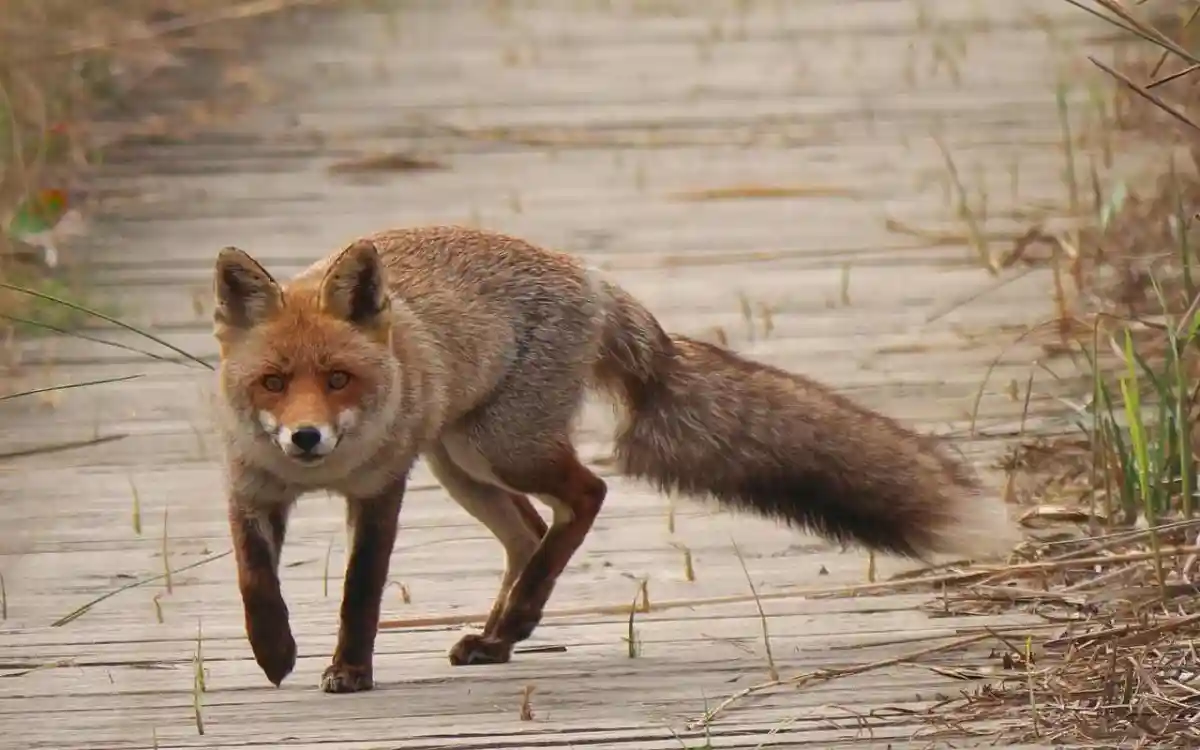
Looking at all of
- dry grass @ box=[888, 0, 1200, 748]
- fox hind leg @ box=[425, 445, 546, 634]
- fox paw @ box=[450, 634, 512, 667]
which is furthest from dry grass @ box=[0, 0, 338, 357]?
dry grass @ box=[888, 0, 1200, 748]

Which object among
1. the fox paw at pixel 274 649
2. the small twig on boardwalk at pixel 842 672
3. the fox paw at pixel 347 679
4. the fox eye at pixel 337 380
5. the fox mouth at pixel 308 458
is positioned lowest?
the fox paw at pixel 347 679

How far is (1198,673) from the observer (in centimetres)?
368

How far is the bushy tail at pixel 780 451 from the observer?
172 inches

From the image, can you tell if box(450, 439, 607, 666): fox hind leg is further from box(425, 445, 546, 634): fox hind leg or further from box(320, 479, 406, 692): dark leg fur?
box(320, 479, 406, 692): dark leg fur

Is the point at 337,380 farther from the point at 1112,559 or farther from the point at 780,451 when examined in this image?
the point at 1112,559

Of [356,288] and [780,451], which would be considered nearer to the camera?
[356,288]

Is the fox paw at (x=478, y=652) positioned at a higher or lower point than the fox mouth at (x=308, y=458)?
lower

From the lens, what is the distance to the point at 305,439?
12.6ft

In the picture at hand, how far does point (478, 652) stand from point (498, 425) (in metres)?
0.48

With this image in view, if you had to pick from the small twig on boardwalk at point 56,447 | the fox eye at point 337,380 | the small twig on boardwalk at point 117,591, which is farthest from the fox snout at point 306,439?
the small twig on boardwalk at point 56,447

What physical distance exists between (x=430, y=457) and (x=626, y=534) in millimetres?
657

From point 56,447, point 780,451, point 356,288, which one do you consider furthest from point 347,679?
point 56,447

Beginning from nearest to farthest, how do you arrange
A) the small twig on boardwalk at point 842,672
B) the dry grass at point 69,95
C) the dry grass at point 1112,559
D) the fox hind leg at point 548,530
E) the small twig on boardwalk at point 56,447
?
the dry grass at point 1112,559 → the small twig on boardwalk at point 842,672 → the fox hind leg at point 548,530 → the small twig on boardwalk at point 56,447 → the dry grass at point 69,95

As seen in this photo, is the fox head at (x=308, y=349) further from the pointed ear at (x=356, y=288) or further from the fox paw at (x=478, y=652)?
the fox paw at (x=478, y=652)
